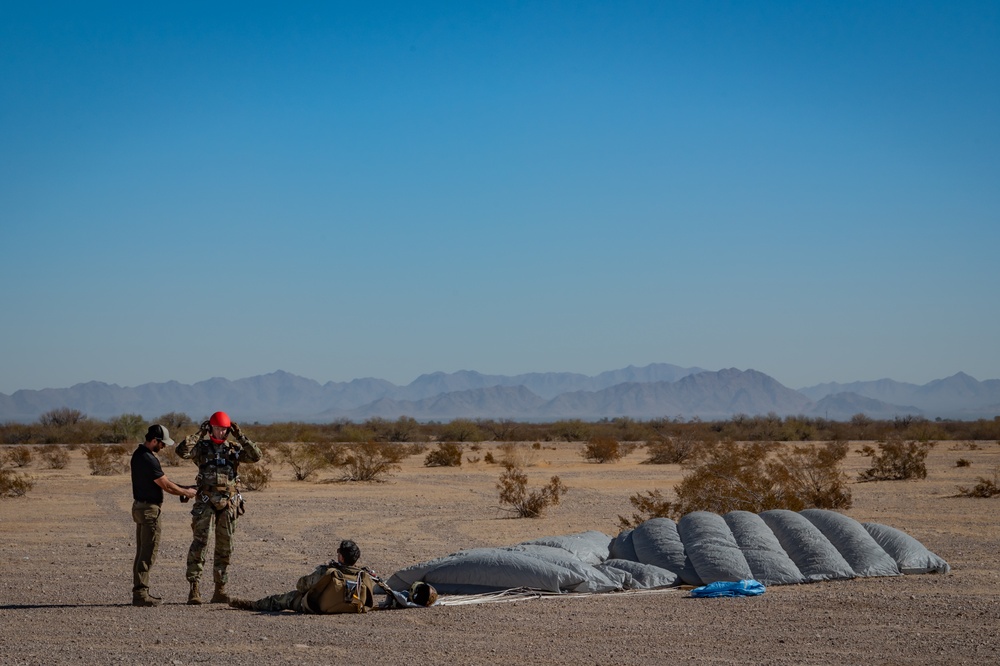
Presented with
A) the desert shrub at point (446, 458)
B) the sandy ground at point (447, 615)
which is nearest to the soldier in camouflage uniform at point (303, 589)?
the sandy ground at point (447, 615)

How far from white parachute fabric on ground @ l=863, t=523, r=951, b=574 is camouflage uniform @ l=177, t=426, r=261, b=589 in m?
7.99

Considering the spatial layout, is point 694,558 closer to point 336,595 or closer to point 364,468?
point 336,595

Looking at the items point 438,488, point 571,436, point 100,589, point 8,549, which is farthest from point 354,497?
point 571,436

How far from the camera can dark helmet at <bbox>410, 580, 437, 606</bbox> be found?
11.0 metres

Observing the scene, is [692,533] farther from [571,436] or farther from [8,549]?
[571,436]

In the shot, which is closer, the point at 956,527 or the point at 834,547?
the point at 834,547

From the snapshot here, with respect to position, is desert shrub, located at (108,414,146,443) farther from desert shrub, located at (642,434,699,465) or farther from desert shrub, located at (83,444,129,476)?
desert shrub, located at (642,434,699,465)

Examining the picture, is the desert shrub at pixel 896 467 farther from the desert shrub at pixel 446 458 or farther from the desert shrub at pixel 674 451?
the desert shrub at pixel 446 458

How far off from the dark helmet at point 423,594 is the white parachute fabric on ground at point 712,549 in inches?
129

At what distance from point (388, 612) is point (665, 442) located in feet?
111

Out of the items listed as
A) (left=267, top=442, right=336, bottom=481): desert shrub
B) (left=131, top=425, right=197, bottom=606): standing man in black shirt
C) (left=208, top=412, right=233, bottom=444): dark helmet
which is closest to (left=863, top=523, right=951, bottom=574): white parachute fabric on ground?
(left=208, top=412, right=233, bottom=444): dark helmet

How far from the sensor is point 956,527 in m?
18.9

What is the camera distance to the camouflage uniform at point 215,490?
11.0m

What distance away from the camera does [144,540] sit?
36.1 ft
